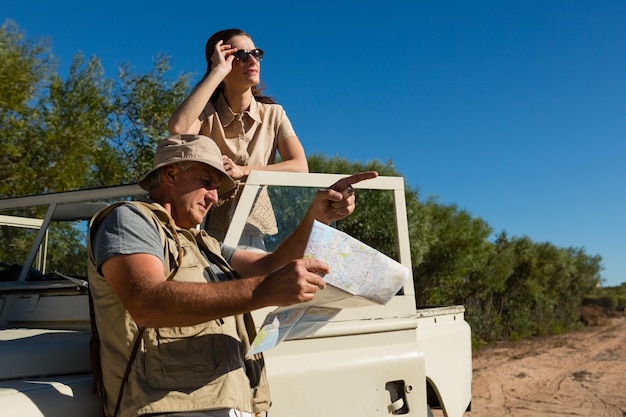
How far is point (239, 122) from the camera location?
3066 millimetres

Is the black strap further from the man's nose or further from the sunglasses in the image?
the sunglasses

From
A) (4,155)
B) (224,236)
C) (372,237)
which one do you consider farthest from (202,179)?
(4,155)

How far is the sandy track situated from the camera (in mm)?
7828

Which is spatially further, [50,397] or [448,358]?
[448,358]

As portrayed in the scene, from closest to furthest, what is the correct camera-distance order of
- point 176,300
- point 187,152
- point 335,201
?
point 176,300 < point 187,152 < point 335,201

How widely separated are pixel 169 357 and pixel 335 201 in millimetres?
922

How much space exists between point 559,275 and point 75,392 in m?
23.4

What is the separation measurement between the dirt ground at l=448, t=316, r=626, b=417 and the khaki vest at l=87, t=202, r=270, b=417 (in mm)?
6013

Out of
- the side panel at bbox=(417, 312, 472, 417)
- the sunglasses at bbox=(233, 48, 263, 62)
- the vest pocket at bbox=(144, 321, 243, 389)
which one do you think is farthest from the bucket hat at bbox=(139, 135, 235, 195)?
the side panel at bbox=(417, 312, 472, 417)

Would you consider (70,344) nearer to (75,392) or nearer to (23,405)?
(75,392)

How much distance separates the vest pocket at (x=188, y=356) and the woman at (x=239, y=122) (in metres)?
0.80

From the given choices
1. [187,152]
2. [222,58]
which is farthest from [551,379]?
[187,152]

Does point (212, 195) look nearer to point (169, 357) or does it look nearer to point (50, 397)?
point (169, 357)

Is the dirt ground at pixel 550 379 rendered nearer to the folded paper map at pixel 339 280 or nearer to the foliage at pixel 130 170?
the foliage at pixel 130 170
